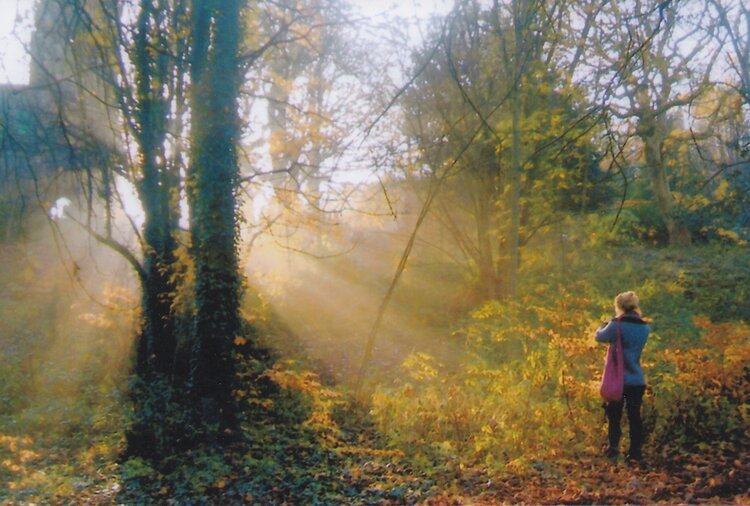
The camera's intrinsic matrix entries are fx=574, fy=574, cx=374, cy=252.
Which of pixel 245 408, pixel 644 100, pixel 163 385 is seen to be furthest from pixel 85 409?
pixel 644 100

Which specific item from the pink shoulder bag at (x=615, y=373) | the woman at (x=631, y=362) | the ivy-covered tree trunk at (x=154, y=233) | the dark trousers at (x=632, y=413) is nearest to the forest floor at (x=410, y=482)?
the dark trousers at (x=632, y=413)

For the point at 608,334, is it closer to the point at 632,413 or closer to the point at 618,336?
the point at 618,336

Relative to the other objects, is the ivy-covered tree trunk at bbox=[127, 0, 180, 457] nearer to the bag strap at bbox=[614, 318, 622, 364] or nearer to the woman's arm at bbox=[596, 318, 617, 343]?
the woman's arm at bbox=[596, 318, 617, 343]

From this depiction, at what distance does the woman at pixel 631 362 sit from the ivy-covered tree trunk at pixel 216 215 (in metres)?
4.81

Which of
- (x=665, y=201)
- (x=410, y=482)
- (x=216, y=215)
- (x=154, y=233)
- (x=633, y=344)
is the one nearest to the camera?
(x=633, y=344)

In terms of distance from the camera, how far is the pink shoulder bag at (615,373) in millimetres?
5891

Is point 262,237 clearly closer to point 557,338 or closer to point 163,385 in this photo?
point 163,385

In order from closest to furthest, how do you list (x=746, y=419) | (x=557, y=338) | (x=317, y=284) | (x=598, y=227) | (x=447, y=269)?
(x=746, y=419) → (x=557, y=338) → (x=598, y=227) → (x=447, y=269) → (x=317, y=284)

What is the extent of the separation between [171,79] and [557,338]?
26.5ft

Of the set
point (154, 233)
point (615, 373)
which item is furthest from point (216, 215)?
point (615, 373)

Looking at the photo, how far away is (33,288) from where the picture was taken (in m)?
20.0

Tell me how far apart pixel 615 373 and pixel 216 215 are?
5.26 m

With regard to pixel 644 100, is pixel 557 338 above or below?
below

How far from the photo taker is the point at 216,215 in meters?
7.73
